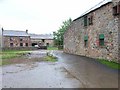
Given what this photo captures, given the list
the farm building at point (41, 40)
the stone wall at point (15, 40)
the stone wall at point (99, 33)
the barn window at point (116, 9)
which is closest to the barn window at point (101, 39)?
the stone wall at point (99, 33)

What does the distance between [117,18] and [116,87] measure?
31.6 ft

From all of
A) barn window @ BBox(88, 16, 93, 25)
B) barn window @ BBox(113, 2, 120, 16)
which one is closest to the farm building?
barn window @ BBox(88, 16, 93, 25)

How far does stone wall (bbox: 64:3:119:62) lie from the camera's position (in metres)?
17.5

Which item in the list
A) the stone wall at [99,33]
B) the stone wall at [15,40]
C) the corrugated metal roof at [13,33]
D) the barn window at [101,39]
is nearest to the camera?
the stone wall at [99,33]

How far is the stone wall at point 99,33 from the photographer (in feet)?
57.6

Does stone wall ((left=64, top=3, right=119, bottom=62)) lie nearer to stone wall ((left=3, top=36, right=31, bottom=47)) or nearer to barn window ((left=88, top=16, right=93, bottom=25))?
barn window ((left=88, top=16, right=93, bottom=25))

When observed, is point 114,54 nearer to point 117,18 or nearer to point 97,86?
point 117,18

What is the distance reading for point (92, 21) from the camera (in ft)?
75.2

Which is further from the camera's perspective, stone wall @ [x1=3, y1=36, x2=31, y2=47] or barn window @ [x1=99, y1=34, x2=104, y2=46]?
stone wall @ [x1=3, y1=36, x2=31, y2=47]

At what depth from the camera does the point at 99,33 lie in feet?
68.2

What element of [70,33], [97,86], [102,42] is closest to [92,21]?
[102,42]

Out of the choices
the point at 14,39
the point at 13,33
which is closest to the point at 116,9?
the point at 14,39

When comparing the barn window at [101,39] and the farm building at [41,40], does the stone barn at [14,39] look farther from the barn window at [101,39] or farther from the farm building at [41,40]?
the barn window at [101,39]

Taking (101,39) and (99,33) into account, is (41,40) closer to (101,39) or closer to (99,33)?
(99,33)
